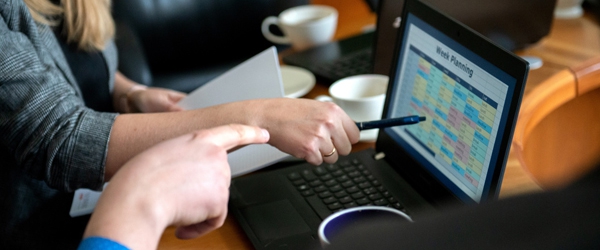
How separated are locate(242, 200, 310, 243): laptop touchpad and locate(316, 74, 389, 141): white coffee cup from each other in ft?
0.85

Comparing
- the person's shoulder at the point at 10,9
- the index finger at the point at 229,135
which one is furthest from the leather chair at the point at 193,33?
the index finger at the point at 229,135

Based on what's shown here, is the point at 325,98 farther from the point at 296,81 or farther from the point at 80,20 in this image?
the point at 80,20

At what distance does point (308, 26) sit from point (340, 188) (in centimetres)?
58

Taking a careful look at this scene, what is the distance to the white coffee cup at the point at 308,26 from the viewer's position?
1.37 metres

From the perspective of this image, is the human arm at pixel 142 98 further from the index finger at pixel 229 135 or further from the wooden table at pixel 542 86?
the index finger at pixel 229 135

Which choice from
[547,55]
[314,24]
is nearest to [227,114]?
[314,24]

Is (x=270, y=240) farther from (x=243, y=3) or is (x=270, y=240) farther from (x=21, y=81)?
(x=243, y=3)

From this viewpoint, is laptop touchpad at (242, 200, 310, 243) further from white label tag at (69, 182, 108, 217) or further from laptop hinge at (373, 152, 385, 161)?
white label tag at (69, 182, 108, 217)

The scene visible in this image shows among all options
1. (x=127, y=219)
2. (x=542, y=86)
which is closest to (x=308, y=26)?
(x=542, y=86)

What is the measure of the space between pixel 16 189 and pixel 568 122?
4.06ft

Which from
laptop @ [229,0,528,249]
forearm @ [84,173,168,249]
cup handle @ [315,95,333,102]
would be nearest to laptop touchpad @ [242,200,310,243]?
laptop @ [229,0,528,249]

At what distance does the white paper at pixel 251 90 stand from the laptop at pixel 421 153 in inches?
1.2

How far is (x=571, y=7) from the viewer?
5.14 feet

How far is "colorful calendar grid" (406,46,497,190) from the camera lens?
0.75 meters
